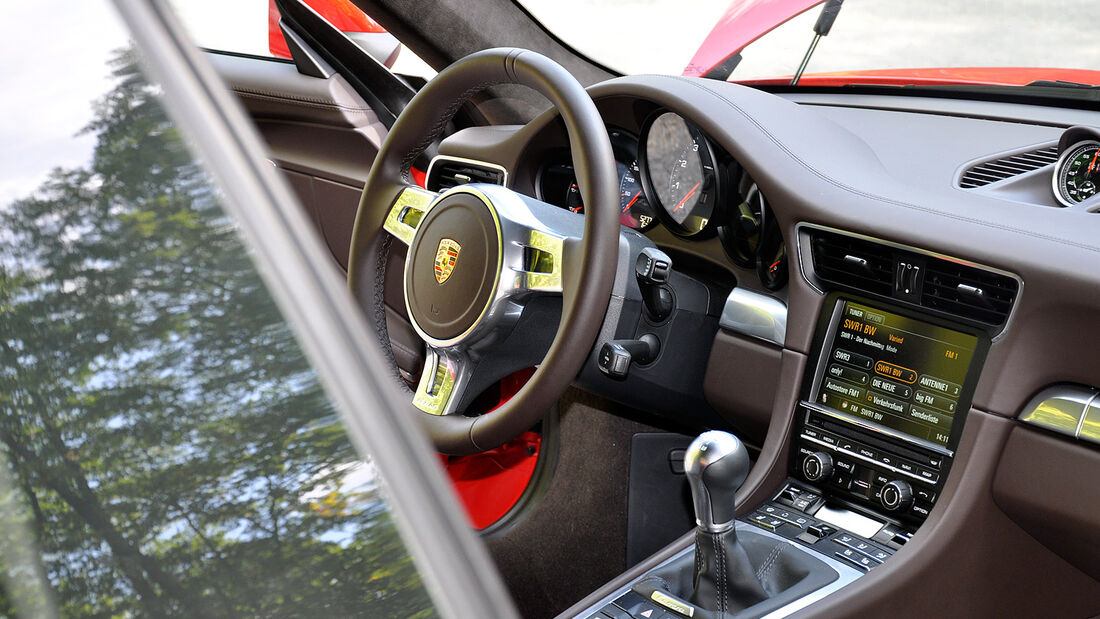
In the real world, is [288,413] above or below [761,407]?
above

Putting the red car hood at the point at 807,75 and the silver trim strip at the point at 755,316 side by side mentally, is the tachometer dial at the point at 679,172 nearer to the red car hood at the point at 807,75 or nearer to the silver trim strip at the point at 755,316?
the silver trim strip at the point at 755,316

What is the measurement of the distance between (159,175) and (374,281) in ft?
4.18

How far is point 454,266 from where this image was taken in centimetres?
149

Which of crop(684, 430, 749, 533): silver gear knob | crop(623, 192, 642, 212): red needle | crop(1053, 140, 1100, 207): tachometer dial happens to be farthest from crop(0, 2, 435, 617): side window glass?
crop(623, 192, 642, 212): red needle

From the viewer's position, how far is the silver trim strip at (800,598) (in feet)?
4.23

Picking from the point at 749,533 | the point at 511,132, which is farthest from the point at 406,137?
the point at 749,533

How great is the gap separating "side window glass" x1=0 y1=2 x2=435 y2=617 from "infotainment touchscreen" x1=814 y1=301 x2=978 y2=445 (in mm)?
1100

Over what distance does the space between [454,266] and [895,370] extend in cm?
65

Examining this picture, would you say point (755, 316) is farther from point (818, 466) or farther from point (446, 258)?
point (446, 258)

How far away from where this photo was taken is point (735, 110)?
1.49 metres

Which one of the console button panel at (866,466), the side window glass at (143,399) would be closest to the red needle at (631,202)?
the console button panel at (866,466)

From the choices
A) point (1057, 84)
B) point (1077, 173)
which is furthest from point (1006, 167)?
point (1057, 84)

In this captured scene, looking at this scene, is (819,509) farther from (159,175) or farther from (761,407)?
(159,175)

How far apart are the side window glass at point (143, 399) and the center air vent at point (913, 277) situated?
1.06 meters
